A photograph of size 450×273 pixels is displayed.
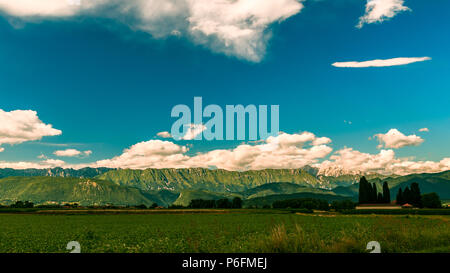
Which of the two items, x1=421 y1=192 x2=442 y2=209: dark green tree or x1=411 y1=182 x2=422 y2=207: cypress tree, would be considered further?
x1=411 y1=182 x2=422 y2=207: cypress tree

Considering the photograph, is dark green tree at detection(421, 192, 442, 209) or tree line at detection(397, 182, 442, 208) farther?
tree line at detection(397, 182, 442, 208)

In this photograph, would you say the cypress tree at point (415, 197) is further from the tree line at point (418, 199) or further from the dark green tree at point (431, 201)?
the dark green tree at point (431, 201)

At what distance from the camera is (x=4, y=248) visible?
114 ft

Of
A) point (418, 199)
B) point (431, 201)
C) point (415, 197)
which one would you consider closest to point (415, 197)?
point (415, 197)

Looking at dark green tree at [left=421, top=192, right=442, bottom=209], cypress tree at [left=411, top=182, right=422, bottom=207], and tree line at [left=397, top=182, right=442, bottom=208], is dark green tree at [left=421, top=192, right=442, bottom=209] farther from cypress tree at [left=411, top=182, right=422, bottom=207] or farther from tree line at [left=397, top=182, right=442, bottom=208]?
cypress tree at [left=411, top=182, right=422, bottom=207]

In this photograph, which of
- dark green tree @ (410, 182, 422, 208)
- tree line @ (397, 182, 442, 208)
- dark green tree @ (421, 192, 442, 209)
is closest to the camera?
dark green tree @ (421, 192, 442, 209)

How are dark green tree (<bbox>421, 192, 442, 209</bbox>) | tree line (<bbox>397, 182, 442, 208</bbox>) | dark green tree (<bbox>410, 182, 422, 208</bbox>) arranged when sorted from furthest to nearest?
dark green tree (<bbox>410, 182, 422, 208</bbox>) → tree line (<bbox>397, 182, 442, 208</bbox>) → dark green tree (<bbox>421, 192, 442, 209</bbox>)

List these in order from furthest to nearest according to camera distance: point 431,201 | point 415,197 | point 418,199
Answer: point 415,197 → point 418,199 → point 431,201

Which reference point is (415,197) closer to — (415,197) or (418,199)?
(415,197)

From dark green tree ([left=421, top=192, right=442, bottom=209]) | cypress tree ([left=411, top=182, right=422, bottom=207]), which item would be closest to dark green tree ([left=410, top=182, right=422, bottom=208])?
cypress tree ([left=411, top=182, right=422, bottom=207])

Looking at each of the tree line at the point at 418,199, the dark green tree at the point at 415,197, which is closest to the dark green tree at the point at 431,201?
the tree line at the point at 418,199

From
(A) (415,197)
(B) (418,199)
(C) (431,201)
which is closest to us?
(C) (431,201)
